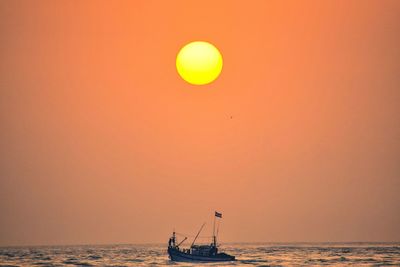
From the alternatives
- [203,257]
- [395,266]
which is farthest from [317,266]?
[203,257]

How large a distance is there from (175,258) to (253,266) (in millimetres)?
15307

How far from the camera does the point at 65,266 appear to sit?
141875mm

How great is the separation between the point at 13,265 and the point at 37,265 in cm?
504

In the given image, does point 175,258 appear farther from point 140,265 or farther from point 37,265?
point 37,265

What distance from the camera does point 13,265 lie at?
142250 millimetres

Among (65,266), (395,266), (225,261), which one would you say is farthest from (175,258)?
(395,266)

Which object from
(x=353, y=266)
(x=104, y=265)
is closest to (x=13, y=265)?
(x=104, y=265)

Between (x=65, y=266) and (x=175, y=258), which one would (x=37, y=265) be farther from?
(x=175, y=258)

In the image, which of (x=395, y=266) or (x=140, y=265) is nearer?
(x=395, y=266)

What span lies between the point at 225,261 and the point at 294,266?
13669 millimetres

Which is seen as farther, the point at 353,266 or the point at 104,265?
the point at 104,265

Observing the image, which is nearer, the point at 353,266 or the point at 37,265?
the point at 353,266

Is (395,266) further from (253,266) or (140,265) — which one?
(140,265)

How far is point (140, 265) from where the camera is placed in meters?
143
